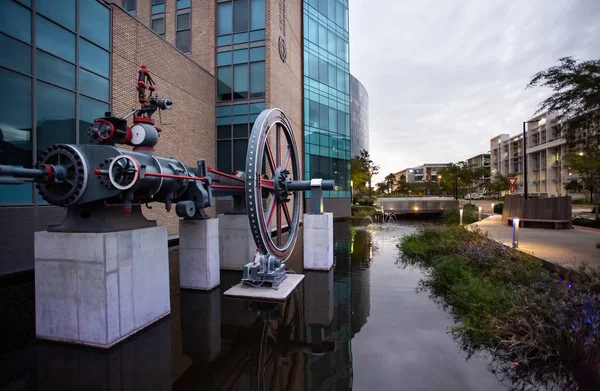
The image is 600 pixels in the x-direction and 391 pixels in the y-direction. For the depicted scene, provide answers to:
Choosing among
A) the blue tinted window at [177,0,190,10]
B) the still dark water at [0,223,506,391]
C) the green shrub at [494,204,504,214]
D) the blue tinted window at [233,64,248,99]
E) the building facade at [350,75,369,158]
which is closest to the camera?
the still dark water at [0,223,506,391]

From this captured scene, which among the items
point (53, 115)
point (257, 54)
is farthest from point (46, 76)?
point (257, 54)

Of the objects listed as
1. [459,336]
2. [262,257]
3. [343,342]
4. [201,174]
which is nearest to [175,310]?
[262,257]

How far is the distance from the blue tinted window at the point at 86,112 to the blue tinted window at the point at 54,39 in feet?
5.27

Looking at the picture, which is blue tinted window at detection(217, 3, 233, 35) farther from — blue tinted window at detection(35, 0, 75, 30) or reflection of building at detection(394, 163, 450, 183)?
reflection of building at detection(394, 163, 450, 183)

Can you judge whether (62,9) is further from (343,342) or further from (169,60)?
(343,342)

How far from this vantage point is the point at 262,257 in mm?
8508

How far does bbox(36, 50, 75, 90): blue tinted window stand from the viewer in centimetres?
1098

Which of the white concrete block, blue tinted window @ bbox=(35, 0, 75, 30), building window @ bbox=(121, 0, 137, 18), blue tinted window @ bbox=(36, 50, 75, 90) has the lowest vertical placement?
the white concrete block

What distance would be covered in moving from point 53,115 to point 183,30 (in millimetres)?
15425

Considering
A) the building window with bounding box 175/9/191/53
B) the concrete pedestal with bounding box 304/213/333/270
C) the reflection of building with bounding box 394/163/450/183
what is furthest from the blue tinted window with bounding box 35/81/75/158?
the reflection of building with bounding box 394/163/450/183

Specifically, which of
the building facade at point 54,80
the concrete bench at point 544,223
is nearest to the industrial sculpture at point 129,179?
the building facade at point 54,80

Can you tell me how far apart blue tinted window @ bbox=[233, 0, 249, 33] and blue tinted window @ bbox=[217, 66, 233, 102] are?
293cm

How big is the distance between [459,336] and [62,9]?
648 inches

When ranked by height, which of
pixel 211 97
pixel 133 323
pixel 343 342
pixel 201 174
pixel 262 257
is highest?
pixel 211 97
